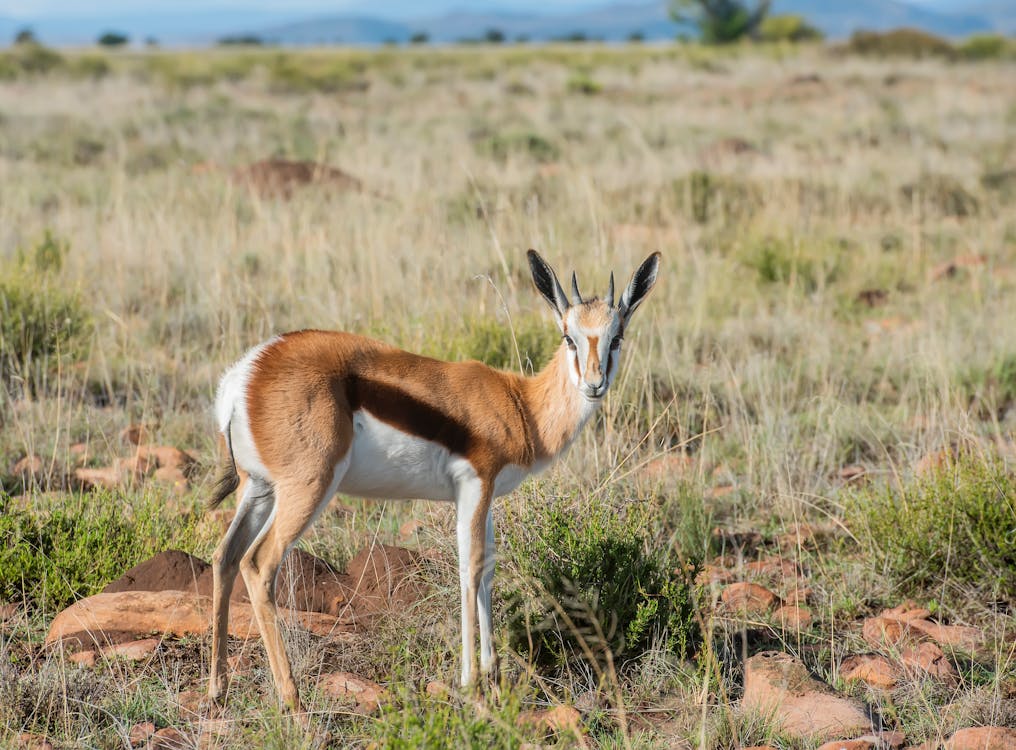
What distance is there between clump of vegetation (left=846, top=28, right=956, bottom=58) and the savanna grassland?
31857 mm

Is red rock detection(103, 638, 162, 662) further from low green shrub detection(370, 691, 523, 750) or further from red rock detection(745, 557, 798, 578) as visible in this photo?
red rock detection(745, 557, 798, 578)

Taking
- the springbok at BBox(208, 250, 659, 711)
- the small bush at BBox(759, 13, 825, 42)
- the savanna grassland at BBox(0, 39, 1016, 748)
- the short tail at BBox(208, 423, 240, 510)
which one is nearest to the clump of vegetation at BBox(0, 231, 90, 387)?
the savanna grassland at BBox(0, 39, 1016, 748)

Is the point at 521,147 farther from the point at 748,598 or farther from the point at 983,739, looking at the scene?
the point at 983,739

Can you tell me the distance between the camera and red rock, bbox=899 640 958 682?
4125 mm

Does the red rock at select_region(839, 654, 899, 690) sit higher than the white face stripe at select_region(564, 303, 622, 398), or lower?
lower

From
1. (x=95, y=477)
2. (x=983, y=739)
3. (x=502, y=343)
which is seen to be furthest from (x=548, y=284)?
(x=95, y=477)

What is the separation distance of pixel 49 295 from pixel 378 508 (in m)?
3.11

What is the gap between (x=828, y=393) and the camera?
21.9 feet

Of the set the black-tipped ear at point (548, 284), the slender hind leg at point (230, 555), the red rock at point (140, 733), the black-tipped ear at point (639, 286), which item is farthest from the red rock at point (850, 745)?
the red rock at point (140, 733)

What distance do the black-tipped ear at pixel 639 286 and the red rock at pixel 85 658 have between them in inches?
89.7

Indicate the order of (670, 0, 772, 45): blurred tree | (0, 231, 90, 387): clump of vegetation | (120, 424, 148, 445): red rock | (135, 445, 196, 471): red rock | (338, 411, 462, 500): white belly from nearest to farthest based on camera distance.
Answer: (338, 411, 462, 500): white belly < (135, 445, 196, 471): red rock < (120, 424, 148, 445): red rock < (0, 231, 90, 387): clump of vegetation < (670, 0, 772, 45): blurred tree

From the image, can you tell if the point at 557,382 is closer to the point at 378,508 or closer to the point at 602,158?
the point at 378,508

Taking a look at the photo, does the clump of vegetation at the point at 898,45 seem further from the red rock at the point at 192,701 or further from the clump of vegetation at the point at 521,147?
the red rock at the point at 192,701

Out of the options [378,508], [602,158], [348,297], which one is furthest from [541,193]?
[378,508]
